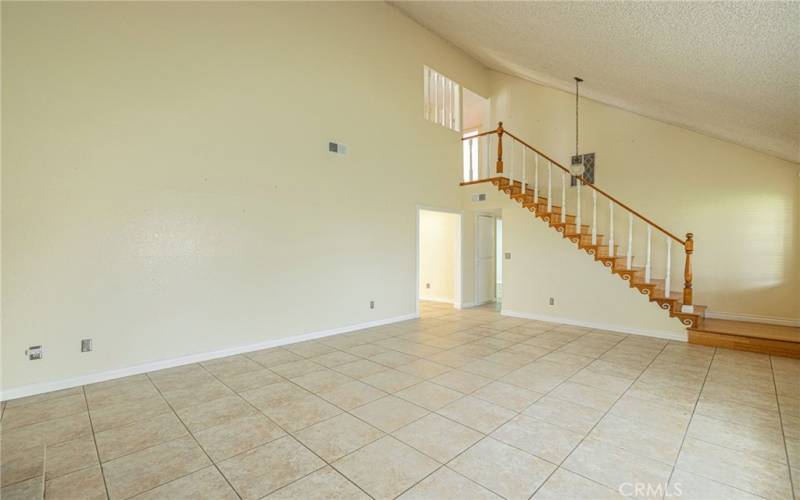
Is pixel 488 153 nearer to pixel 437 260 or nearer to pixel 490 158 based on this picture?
pixel 490 158

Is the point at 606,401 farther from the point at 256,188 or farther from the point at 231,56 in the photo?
the point at 231,56

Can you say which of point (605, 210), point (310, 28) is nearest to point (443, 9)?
point (310, 28)

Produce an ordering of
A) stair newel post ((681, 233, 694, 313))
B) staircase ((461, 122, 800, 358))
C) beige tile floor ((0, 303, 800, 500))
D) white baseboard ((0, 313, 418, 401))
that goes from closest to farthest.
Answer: beige tile floor ((0, 303, 800, 500)) → white baseboard ((0, 313, 418, 401)) → staircase ((461, 122, 800, 358)) → stair newel post ((681, 233, 694, 313))

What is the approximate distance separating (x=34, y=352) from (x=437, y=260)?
6.57 metres

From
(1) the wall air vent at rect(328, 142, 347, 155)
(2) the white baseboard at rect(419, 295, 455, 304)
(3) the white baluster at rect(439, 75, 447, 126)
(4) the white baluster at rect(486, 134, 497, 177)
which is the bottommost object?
(2) the white baseboard at rect(419, 295, 455, 304)

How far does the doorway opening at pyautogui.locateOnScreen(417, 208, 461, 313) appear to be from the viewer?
7691 mm

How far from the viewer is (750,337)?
4.18 meters

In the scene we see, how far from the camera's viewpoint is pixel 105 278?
10.8ft

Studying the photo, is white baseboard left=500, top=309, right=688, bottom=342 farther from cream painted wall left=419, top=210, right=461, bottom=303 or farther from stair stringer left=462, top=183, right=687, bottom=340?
cream painted wall left=419, top=210, right=461, bottom=303

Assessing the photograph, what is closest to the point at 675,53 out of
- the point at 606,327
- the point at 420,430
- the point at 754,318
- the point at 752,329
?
the point at 420,430

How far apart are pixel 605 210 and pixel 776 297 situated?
2.58 m

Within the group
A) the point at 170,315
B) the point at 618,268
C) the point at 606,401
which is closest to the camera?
the point at 606,401

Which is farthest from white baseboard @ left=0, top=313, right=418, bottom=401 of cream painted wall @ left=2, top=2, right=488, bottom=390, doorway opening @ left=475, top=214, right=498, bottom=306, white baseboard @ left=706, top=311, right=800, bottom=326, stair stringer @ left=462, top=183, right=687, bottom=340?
white baseboard @ left=706, top=311, right=800, bottom=326

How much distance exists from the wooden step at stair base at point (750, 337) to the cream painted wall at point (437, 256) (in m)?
4.23
